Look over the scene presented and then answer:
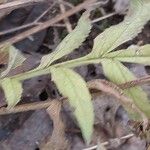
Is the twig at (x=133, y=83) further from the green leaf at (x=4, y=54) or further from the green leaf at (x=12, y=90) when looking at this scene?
the green leaf at (x=4, y=54)

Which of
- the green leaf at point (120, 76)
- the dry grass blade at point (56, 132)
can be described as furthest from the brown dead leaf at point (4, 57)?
the green leaf at point (120, 76)

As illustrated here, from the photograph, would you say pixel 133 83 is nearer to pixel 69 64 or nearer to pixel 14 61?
pixel 69 64

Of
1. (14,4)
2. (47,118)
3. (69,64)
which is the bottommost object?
(47,118)

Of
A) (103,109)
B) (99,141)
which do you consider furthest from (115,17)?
(99,141)

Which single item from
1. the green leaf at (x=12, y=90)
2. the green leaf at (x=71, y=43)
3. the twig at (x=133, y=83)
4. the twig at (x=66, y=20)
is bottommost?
the twig at (x=133, y=83)

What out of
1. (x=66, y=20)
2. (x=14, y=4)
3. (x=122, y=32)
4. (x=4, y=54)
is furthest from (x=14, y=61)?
(x=66, y=20)

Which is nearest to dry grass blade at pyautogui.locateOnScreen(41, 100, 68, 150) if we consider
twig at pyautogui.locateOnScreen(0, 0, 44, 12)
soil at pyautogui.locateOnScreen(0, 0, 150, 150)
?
soil at pyautogui.locateOnScreen(0, 0, 150, 150)
